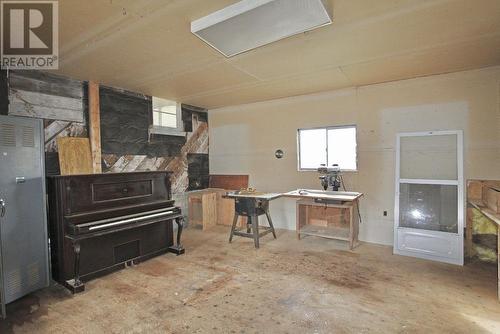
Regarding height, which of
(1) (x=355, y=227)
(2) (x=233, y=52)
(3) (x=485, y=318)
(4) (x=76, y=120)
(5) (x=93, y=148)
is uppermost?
(2) (x=233, y=52)

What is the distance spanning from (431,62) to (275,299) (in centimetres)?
330

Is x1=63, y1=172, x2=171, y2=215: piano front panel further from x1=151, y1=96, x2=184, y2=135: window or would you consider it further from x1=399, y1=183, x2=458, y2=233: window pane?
x1=399, y1=183, x2=458, y2=233: window pane

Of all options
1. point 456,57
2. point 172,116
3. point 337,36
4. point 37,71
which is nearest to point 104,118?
point 37,71

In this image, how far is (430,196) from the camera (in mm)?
3590

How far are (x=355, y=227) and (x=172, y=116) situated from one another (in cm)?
399

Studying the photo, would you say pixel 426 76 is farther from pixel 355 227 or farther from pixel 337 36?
pixel 355 227

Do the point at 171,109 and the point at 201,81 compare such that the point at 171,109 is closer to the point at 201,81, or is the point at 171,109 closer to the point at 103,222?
the point at 201,81

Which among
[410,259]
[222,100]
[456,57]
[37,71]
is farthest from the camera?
[222,100]

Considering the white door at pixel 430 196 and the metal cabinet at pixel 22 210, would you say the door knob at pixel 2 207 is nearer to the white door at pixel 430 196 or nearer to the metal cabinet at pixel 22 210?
the metal cabinet at pixel 22 210

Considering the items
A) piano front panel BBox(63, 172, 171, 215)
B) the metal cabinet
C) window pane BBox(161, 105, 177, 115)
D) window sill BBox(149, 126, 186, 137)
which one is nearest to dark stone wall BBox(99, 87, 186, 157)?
window sill BBox(149, 126, 186, 137)

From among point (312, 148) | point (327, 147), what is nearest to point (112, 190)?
point (312, 148)

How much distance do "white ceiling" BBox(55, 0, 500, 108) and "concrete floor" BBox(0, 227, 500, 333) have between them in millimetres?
2525

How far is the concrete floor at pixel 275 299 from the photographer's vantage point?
7.03 ft

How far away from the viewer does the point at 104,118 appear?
13.1 ft
